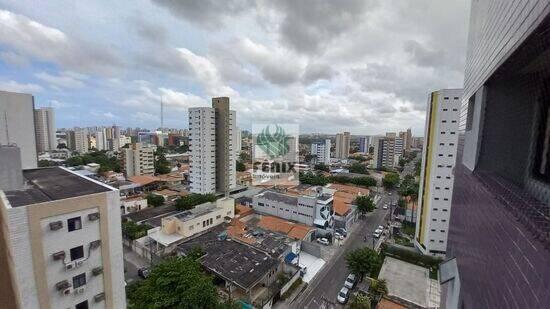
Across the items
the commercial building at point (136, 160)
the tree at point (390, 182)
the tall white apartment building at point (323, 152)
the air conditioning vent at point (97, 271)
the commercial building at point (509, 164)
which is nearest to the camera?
the commercial building at point (509, 164)

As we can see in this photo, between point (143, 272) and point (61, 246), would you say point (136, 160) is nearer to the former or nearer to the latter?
point (143, 272)

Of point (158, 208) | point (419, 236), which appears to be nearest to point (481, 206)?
point (419, 236)

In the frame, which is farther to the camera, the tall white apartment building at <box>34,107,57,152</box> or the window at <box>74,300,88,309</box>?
the tall white apartment building at <box>34,107,57,152</box>

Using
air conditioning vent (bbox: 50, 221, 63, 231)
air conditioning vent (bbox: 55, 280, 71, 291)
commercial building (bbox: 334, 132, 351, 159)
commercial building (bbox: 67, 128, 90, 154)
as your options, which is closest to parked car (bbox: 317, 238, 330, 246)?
air conditioning vent (bbox: 55, 280, 71, 291)

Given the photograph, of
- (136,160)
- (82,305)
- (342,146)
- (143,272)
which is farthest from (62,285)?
(342,146)

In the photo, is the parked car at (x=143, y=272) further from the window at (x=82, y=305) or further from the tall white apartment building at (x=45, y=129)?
the tall white apartment building at (x=45, y=129)

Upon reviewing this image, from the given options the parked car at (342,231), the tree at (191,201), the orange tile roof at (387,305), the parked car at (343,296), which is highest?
the tree at (191,201)

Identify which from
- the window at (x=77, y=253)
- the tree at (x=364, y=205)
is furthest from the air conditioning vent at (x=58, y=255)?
the tree at (x=364, y=205)

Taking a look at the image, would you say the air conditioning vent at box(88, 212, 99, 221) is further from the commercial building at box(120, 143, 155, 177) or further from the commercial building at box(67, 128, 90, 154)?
the commercial building at box(67, 128, 90, 154)
